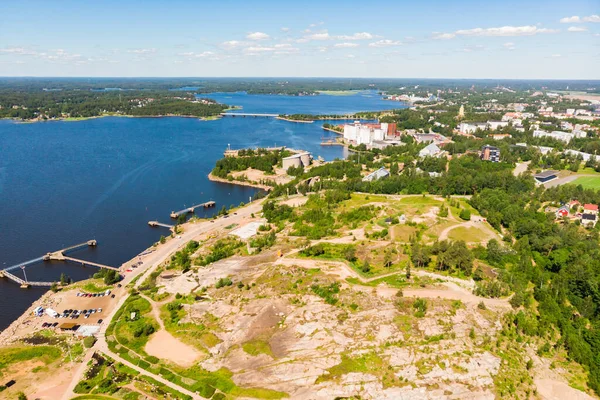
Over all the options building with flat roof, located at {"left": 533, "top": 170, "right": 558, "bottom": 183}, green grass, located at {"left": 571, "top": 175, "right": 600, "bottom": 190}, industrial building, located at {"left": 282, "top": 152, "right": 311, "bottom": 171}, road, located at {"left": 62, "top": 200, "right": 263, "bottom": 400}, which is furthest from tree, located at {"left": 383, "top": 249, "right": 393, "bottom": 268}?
green grass, located at {"left": 571, "top": 175, "right": 600, "bottom": 190}

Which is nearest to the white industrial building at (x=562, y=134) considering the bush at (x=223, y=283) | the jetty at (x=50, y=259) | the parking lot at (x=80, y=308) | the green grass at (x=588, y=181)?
the green grass at (x=588, y=181)

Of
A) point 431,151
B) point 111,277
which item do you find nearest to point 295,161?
point 431,151

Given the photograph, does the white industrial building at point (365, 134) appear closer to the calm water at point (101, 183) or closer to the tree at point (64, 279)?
the calm water at point (101, 183)

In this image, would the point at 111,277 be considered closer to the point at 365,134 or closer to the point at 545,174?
the point at 545,174

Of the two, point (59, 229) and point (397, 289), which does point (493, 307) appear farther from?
point (59, 229)

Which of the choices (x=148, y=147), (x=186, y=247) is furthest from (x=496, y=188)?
(x=148, y=147)

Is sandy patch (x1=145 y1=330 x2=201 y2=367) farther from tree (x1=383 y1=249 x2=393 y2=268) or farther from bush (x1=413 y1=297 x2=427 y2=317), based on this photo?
tree (x1=383 y1=249 x2=393 y2=268)
